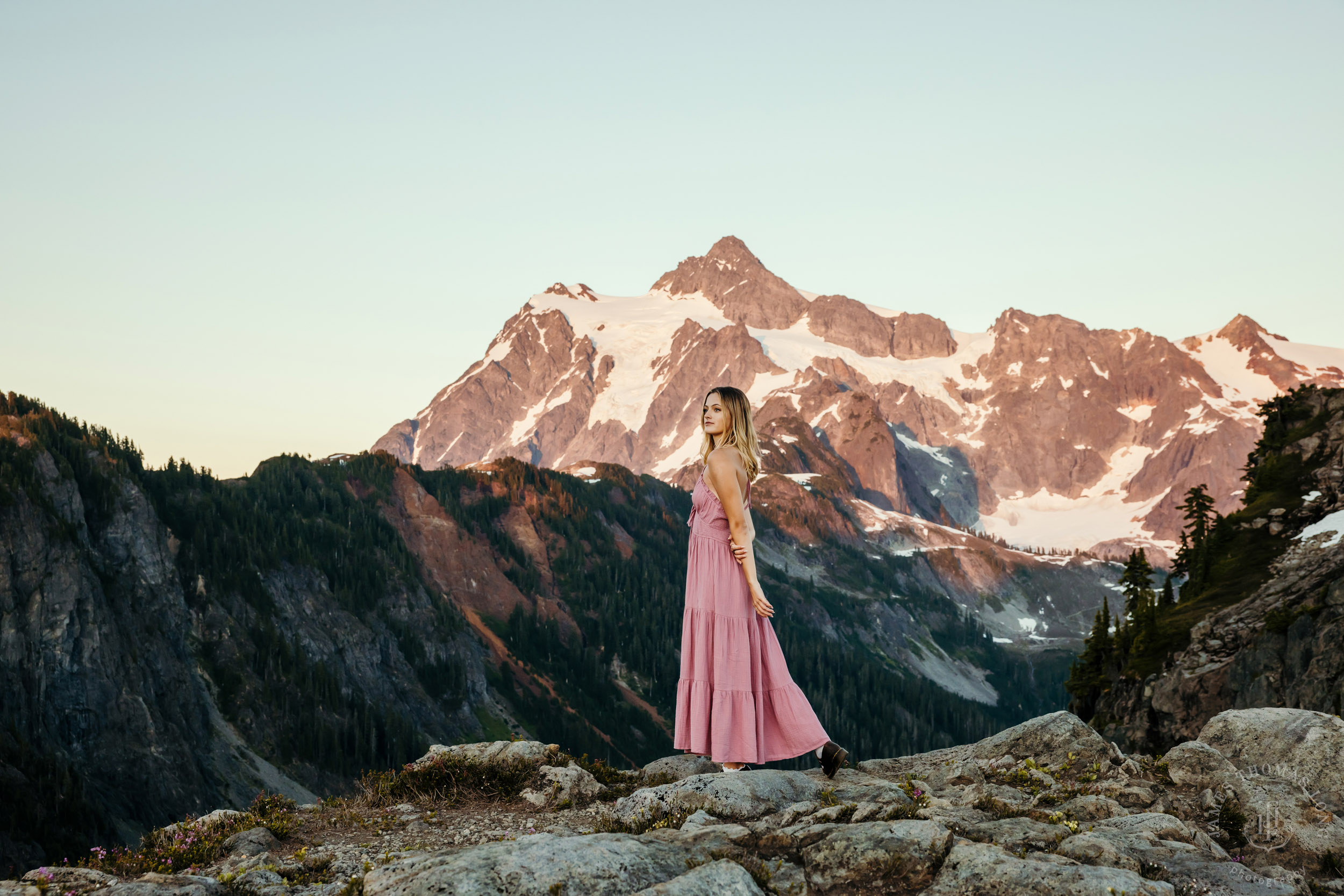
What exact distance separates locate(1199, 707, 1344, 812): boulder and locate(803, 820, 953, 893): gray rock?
6672 mm

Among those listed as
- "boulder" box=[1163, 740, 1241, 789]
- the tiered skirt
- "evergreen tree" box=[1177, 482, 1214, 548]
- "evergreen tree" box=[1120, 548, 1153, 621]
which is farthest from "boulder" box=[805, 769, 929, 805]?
"evergreen tree" box=[1177, 482, 1214, 548]

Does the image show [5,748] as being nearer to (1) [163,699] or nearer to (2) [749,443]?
(1) [163,699]

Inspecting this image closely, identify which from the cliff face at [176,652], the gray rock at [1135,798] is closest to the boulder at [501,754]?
the gray rock at [1135,798]

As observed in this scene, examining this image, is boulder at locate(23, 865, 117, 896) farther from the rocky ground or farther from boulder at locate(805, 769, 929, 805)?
boulder at locate(805, 769, 929, 805)

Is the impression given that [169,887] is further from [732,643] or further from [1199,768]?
[1199,768]

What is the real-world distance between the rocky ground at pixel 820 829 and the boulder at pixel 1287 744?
0.03m

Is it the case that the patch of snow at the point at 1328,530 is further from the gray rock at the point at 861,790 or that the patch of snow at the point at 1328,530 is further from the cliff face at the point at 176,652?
the cliff face at the point at 176,652

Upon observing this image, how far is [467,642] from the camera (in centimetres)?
19912

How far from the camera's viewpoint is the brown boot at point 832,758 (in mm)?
14156

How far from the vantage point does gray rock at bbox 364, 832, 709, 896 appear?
912 cm

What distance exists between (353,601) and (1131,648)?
142276 millimetres

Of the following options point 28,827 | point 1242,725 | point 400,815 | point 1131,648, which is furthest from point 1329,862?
point 28,827

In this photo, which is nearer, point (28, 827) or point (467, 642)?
point (28, 827)

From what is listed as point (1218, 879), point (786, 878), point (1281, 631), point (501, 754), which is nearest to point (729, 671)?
point (786, 878)
